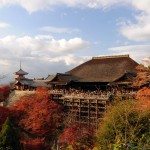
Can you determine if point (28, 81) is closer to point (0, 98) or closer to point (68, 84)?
point (0, 98)

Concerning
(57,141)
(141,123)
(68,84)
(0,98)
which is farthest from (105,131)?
(0,98)

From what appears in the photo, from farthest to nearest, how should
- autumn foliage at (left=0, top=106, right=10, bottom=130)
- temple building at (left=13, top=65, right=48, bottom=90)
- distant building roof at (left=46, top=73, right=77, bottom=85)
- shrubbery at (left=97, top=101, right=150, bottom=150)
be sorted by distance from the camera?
temple building at (left=13, top=65, right=48, bottom=90), distant building roof at (left=46, top=73, right=77, bottom=85), autumn foliage at (left=0, top=106, right=10, bottom=130), shrubbery at (left=97, top=101, right=150, bottom=150)

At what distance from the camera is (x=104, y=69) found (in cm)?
4672

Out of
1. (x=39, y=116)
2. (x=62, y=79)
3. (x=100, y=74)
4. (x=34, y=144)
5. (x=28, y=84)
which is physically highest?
(x=100, y=74)

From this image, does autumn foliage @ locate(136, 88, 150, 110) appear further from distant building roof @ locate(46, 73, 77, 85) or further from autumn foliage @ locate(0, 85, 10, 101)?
autumn foliage @ locate(0, 85, 10, 101)

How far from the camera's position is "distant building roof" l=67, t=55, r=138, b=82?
44.2m

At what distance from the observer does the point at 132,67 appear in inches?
1766

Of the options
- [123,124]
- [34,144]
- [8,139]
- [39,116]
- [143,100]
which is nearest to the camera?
[123,124]

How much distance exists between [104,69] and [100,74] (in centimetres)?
106

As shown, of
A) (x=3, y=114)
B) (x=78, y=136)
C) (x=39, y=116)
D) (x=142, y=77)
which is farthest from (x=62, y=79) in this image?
(x=78, y=136)

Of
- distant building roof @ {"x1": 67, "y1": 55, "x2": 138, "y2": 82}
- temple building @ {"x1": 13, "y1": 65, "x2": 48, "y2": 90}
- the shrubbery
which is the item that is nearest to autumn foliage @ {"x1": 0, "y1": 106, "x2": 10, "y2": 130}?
distant building roof @ {"x1": 67, "y1": 55, "x2": 138, "y2": 82}

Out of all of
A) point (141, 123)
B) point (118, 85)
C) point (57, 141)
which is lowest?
point (57, 141)

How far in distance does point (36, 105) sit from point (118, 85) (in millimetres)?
9866

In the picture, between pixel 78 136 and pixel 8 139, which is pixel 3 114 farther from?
pixel 8 139
